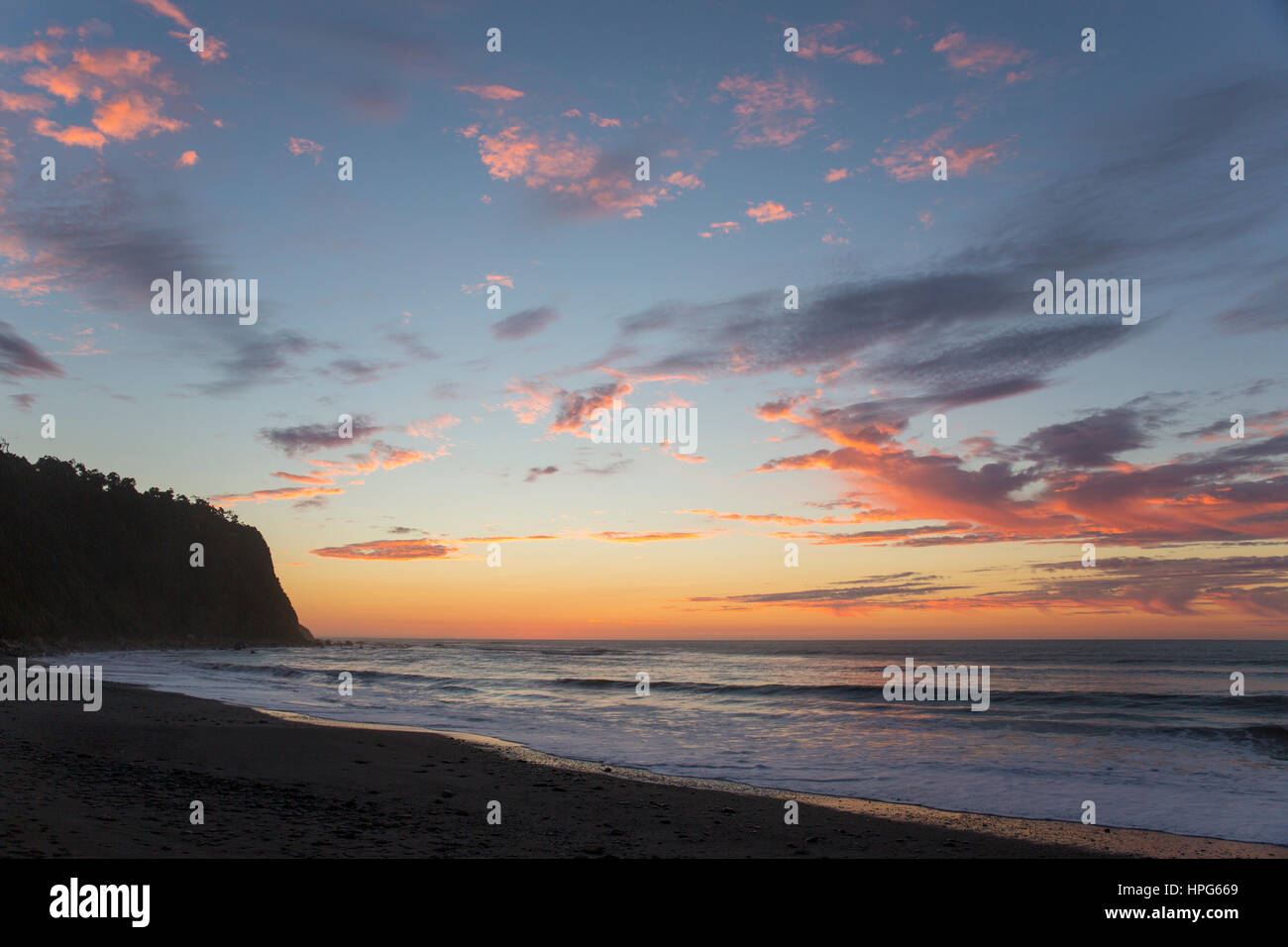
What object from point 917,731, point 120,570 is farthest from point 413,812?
point 120,570

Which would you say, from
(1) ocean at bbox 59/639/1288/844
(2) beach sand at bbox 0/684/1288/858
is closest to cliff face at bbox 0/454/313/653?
(1) ocean at bbox 59/639/1288/844

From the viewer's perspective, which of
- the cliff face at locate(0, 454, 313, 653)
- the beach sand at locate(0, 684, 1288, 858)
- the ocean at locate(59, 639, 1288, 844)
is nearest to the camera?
the beach sand at locate(0, 684, 1288, 858)

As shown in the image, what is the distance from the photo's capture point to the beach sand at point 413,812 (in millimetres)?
7438

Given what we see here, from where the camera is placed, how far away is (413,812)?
30.9ft

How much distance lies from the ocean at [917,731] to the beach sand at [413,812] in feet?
5.53

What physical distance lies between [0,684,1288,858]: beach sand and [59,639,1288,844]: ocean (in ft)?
5.53

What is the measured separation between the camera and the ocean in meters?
12.5

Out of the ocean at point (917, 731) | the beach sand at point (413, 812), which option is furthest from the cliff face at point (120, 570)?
the beach sand at point (413, 812)

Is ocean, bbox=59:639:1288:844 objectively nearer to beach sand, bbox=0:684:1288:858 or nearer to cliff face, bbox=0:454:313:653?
beach sand, bbox=0:684:1288:858

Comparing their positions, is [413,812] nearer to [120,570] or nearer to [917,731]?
[917,731]

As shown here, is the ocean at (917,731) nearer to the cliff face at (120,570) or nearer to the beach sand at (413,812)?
the beach sand at (413,812)
